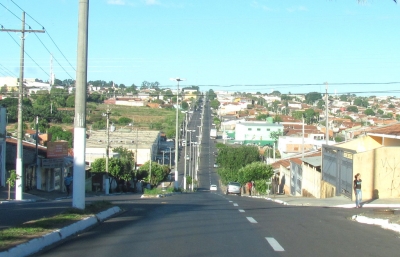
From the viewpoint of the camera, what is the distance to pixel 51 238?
9.48 metres

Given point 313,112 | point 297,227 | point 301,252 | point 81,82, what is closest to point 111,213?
point 81,82

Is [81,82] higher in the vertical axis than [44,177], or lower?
higher

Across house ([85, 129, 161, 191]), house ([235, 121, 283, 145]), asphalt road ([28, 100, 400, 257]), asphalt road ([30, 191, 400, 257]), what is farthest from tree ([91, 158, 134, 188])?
house ([235, 121, 283, 145])

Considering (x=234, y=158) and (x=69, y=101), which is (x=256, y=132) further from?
(x=69, y=101)

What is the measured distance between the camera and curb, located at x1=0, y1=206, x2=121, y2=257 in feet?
26.5

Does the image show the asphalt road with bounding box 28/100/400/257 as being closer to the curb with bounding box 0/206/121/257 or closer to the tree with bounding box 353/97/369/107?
the curb with bounding box 0/206/121/257

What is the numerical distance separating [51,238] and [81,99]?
5278 millimetres

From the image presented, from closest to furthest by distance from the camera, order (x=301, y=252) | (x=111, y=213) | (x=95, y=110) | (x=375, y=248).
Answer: (x=301, y=252), (x=375, y=248), (x=111, y=213), (x=95, y=110)

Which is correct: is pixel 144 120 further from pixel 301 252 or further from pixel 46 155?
pixel 301 252

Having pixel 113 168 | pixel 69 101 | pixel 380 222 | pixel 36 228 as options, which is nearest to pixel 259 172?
pixel 113 168

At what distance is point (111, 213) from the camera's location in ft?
48.7

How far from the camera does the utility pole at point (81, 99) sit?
45.7 ft

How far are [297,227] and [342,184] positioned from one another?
A: 65.6 ft

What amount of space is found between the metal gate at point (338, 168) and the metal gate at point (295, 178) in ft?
36.1
